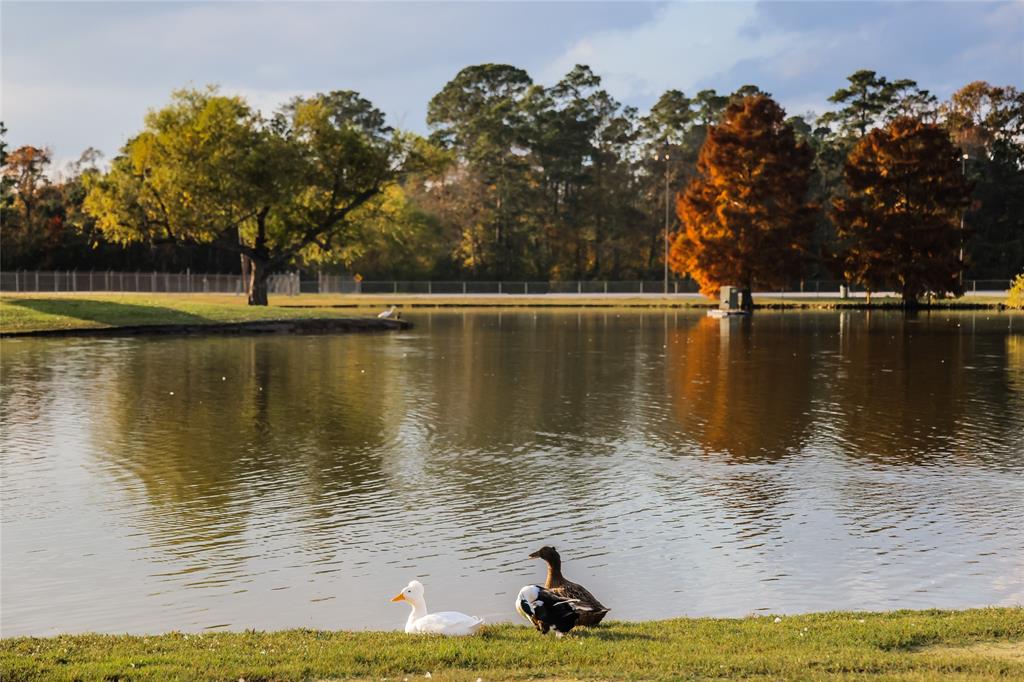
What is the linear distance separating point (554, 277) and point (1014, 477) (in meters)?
106

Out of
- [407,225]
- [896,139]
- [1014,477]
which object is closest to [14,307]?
[407,225]

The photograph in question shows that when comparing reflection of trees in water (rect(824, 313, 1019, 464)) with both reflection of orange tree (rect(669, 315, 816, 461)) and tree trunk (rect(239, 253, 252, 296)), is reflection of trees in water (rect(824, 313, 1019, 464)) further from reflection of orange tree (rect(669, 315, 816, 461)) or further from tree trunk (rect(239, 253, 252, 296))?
tree trunk (rect(239, 253, 252, 296))

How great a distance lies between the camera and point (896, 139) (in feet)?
281

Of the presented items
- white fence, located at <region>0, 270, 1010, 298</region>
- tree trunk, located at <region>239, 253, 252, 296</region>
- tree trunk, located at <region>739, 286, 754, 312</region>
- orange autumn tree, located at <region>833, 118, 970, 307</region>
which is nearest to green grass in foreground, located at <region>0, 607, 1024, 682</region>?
tree trunk, located at <region>739, 286, 754, 312</region>

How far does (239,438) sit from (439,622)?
1258 centimetres

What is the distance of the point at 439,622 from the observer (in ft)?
30.0

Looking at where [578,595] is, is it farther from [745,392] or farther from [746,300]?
[746,300]

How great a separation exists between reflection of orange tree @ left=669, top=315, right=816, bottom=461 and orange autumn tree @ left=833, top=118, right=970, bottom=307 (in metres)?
36.9

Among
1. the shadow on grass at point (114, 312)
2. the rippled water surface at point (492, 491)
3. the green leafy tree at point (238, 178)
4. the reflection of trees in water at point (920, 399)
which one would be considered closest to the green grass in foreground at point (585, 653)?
the rippled water surface at point (492, 491)

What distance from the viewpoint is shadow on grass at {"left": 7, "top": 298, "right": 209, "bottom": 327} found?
177 ft

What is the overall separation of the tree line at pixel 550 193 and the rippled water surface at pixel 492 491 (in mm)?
37865

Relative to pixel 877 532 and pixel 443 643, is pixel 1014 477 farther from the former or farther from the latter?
pixel 443 643

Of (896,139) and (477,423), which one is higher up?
(896,139)

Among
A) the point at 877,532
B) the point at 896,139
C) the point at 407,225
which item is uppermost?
the point at 896,139
